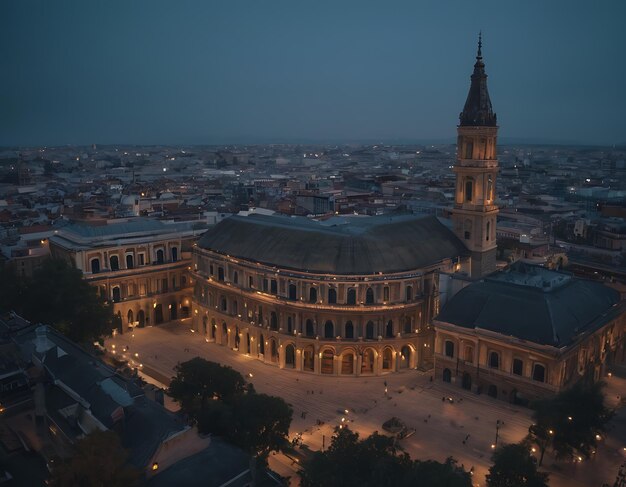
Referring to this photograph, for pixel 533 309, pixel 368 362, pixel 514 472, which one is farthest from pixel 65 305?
pixel 533 309

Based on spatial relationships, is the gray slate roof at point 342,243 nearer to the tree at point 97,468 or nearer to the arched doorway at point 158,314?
the arched doorway at point 158,314

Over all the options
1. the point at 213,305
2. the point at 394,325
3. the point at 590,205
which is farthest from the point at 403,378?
the point at 590,205

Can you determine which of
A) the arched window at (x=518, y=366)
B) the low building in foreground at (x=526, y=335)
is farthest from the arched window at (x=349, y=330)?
the arched window at (x=518, y=366)

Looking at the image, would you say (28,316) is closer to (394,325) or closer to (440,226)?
(394,325)

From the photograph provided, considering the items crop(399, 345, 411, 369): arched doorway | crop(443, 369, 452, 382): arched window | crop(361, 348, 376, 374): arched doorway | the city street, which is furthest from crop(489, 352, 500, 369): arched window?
crop(361, 348, 376, 374): arched doorway

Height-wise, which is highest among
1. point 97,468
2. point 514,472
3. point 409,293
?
point 97,468

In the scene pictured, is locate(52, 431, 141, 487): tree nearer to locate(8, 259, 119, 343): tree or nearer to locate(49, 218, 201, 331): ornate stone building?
locate(8, 259, 119, 343): tree

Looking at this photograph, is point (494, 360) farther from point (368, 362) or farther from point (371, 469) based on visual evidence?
point (371, 469)
